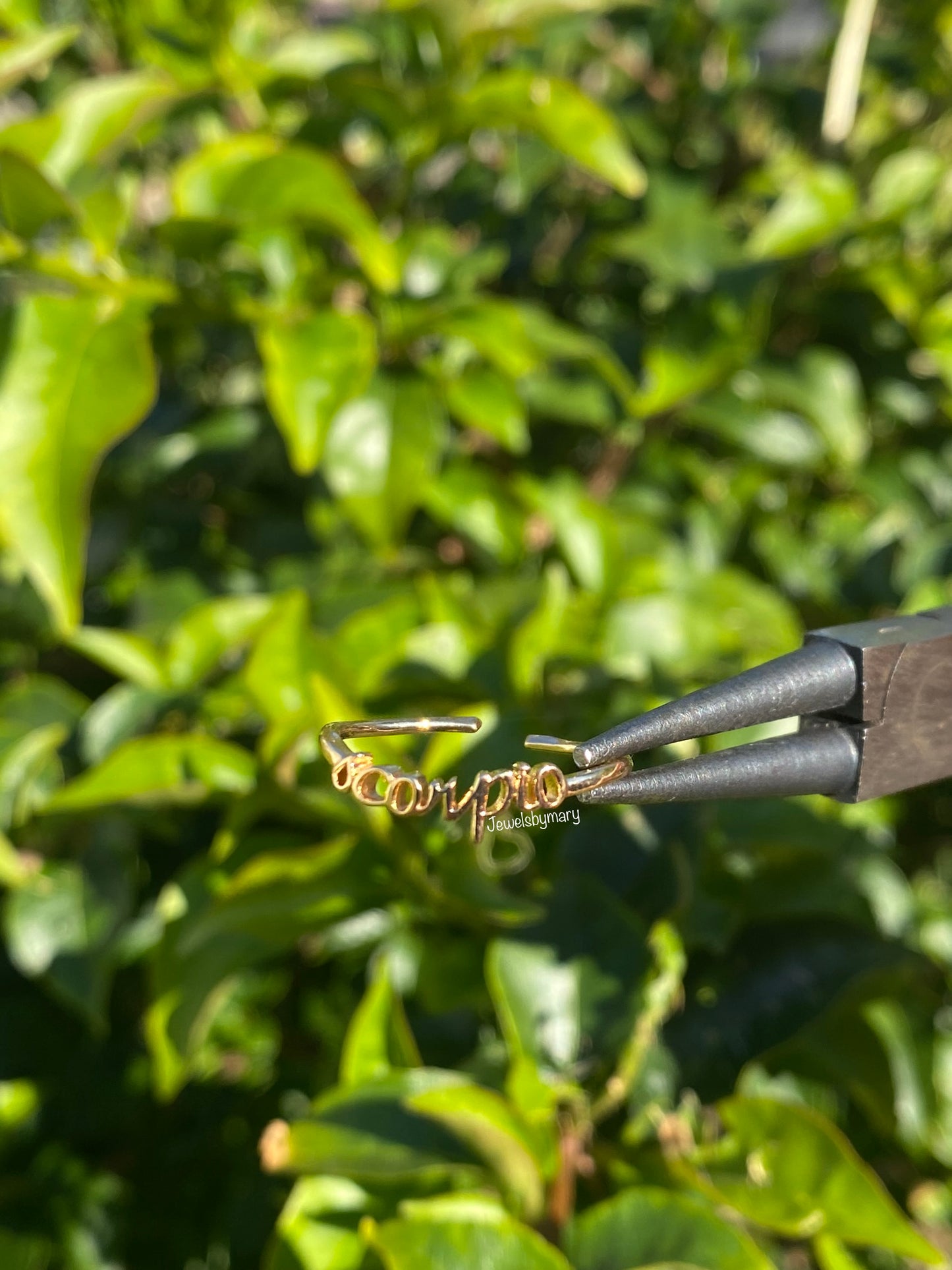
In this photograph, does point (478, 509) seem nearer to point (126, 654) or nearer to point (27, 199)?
point (126, 654)

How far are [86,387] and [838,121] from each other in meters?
0.92

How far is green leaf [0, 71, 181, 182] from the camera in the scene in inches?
31.9

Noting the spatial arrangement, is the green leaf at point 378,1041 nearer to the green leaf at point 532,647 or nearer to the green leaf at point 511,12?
the green leaf at point 532,647

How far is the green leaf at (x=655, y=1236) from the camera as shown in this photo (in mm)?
554

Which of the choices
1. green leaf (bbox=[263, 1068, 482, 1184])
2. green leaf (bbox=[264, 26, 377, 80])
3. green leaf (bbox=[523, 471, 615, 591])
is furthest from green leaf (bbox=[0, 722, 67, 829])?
green leaf (bbox=[264, 26, 377, 80])

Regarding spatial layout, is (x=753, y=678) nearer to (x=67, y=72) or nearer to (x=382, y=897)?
(x=382, y=897)

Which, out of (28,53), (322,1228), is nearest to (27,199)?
(28,53)

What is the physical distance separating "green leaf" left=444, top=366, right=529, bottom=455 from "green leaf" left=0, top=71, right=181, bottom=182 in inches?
12.8

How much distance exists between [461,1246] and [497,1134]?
0.18 feet

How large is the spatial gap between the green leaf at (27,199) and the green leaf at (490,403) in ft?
1.12

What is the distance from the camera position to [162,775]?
28.9 inches

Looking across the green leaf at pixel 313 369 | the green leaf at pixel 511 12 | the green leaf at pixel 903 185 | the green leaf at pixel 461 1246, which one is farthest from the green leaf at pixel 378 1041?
the green leaf at pixel 903 185

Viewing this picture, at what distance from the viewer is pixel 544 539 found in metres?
1.18

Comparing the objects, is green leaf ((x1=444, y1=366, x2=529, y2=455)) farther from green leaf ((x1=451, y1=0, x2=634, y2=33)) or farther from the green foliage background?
green leaf ((x1=451, y1=0, x2=634, y2=33))
